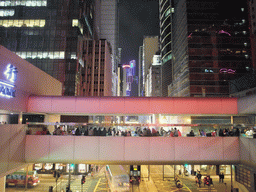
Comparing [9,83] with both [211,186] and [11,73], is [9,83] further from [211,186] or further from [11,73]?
[211,186]

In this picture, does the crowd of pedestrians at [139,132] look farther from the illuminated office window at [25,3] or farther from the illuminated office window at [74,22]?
the illuminated office window at [25,3]

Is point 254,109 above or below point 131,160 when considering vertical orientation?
above

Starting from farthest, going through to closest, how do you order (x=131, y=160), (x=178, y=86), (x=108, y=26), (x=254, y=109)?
(x=108, y=26), (x=178, y=86), (x=254, y=109), (x=131, y=160)

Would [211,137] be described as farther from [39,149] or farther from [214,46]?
[214,46]

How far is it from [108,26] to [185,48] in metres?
102

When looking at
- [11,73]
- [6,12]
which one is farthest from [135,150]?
[6,12]

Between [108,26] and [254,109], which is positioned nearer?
[254,109]

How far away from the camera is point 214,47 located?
52844 millimetres

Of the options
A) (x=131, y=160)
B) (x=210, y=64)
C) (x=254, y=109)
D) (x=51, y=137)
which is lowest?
(x=131, y=160)

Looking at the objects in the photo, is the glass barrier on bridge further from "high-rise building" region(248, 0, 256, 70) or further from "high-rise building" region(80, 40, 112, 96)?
"high-rise building" region(80, 40, 112, 96)

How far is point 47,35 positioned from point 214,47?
44873mm

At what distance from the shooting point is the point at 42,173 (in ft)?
105

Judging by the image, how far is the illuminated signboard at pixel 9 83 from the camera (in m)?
12.1

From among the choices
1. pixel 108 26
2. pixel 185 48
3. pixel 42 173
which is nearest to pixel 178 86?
pixel 185 48
